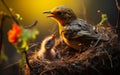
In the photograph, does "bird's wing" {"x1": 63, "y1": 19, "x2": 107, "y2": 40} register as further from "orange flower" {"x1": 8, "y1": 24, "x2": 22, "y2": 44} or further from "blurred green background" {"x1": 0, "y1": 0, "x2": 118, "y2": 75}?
"orange flower" {"x1": 8, "y1": 24, "x2": 22, "y2": 44}

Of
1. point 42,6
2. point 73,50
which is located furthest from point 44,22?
point 73,50

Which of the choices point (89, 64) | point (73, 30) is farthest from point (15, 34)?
point (73, 30)

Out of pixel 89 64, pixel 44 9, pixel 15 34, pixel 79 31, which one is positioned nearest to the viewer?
pixel 15 34

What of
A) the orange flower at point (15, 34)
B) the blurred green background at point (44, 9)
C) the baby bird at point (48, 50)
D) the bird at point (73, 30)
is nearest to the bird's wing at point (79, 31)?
the bird at point (73, 30)

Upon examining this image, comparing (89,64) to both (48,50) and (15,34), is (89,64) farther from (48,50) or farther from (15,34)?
(15,34)

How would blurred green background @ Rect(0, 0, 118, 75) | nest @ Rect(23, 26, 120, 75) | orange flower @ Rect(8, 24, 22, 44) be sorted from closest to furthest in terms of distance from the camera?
orange flower @ Rect(8, 24, 22, 44) < nest @ Rect(23, 26, 120, 75) < blurred green background @ Rect(0, 0, 118, 75)

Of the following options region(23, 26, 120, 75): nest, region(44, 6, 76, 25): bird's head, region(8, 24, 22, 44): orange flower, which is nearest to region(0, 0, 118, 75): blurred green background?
region(44, 6, 76, 25): bird's head

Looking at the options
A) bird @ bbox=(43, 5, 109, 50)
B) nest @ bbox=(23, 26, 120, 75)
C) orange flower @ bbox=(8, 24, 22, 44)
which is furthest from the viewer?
bird @ bbox=(43, 5, 109, 50)

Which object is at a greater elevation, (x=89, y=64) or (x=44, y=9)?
(x=44, y=9)
